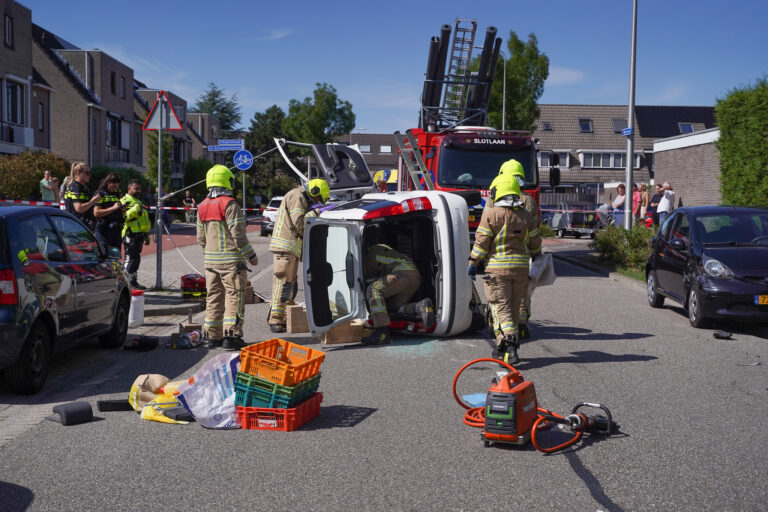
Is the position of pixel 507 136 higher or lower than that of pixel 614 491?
higher

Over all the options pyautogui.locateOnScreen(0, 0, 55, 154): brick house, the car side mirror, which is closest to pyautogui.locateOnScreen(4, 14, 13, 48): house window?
pyautogui.locateOnScreen(0, 0, 55, 154): brick house

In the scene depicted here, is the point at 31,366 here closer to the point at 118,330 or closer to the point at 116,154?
the point at 118,330

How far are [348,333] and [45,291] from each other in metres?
3.45

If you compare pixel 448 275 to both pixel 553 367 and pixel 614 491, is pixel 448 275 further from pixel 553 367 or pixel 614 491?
pixel 614 491

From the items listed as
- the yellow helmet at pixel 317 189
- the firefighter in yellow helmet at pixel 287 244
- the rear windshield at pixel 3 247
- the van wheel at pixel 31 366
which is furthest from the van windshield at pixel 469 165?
the rear windshield at pixel 3 247

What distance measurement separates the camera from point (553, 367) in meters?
7.73

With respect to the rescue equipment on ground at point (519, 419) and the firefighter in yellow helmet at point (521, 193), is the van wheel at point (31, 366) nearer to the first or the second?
the rescue equipment on ground at point (519, 419)

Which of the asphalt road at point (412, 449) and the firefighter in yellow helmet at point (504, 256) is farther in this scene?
the firefighter in yellow helmet at point (504, 256)

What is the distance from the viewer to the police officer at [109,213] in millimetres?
12156

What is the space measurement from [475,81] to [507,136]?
115 inches

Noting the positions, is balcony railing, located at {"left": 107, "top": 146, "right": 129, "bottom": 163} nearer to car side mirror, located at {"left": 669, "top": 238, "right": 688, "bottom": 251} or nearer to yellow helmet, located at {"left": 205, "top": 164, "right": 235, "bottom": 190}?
yellow helmet, located at {"left": 205, "top": 164, "right": 235, "bottom": 190}

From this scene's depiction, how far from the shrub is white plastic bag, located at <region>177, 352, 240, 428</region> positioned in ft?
42.6

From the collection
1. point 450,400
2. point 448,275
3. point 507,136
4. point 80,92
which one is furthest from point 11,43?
point 450,400

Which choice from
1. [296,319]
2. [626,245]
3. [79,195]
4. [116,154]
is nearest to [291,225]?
[296,319]
